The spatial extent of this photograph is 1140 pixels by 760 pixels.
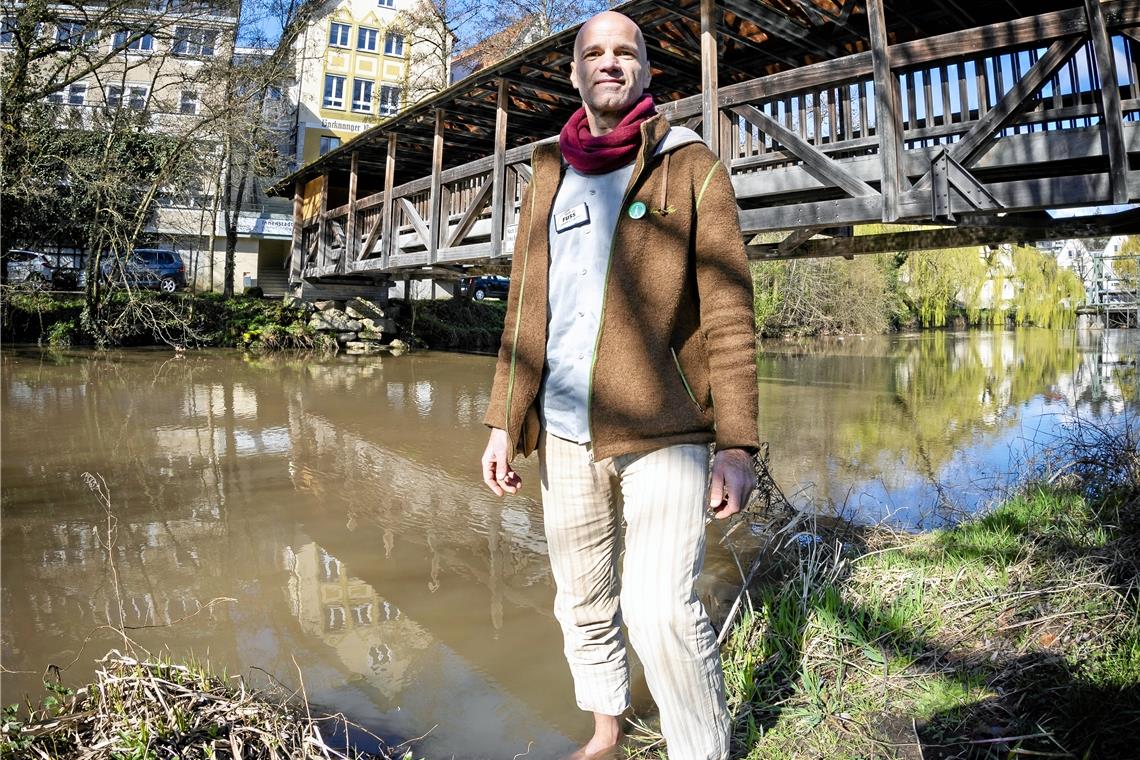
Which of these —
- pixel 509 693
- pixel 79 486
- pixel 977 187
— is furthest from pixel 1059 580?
pixel 79 486

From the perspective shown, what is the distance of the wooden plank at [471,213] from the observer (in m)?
9.66

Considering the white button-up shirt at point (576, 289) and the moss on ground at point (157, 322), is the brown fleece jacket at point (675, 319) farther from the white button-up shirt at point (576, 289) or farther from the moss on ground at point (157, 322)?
the moss on ground at point (157, 322)

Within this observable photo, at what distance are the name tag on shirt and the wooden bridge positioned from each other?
4.25 meters

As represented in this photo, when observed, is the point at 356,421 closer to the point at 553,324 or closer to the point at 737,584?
the point at 737,584

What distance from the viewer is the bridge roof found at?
293 inches

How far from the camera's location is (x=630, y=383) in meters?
1.81

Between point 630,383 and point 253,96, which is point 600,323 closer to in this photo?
point 630,383

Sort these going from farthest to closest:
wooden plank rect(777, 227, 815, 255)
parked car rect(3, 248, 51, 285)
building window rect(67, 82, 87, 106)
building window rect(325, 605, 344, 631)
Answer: building window rect(67, 82, 87, 106) → parked car rect(3, 248, 51, 285) → wooden plank rect(777, 227, 815, 255) → building window rect(325, 605, 344, 631)

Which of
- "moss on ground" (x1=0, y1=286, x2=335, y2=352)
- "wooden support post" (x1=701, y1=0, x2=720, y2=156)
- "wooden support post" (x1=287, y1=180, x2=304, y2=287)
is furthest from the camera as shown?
"wooden support post" (x1=287, y1=180, x2=304, y2=287)

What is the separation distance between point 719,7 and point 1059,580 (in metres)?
6.18

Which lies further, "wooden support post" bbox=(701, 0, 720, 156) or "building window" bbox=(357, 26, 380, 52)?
"building window" bbox=(357, 26, 380, 52)

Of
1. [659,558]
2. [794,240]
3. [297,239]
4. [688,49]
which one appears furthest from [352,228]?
[659,558]

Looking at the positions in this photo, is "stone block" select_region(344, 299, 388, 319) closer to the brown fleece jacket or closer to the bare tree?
the bare tree

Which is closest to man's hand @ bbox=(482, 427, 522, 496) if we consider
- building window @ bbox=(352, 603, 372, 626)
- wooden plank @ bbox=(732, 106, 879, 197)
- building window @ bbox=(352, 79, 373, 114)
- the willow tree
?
building window @ bbox=(352, 603, 372, 626)
